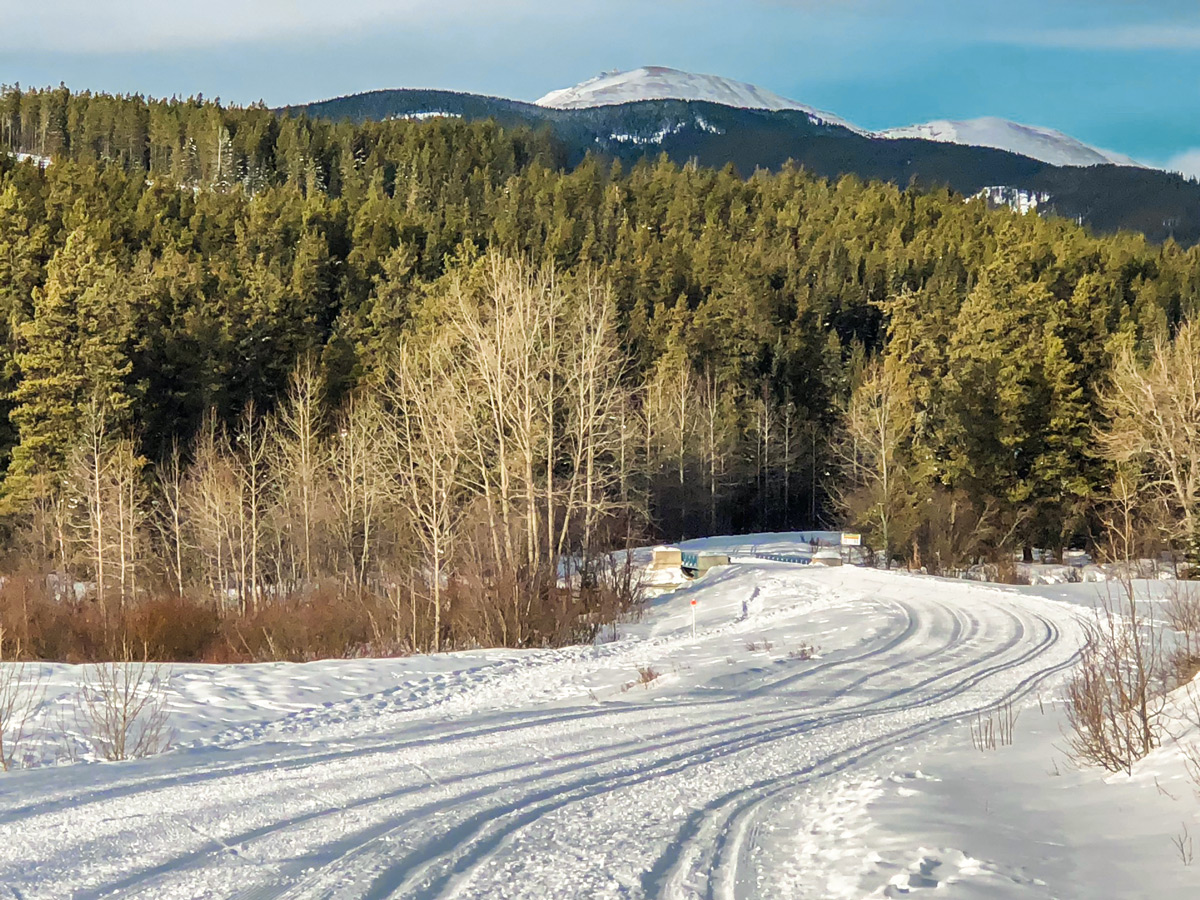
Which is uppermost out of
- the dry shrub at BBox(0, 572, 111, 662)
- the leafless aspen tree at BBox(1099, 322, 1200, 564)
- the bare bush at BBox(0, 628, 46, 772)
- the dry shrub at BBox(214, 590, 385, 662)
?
the leafless aspen tree at BBox(1099, 322, 1200, 564)

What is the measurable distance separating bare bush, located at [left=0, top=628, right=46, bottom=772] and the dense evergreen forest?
5766 millimetres

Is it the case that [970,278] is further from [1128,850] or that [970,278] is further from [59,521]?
[1128,850]

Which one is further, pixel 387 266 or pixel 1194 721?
pixel 387 266

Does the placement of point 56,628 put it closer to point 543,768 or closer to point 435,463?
point 435,463

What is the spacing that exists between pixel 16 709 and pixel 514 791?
6.39 meters

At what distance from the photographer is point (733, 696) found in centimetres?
1365

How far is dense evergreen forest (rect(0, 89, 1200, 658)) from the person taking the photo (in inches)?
1128

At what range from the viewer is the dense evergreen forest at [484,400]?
28656 millimetres

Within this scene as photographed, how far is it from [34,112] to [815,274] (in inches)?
4837

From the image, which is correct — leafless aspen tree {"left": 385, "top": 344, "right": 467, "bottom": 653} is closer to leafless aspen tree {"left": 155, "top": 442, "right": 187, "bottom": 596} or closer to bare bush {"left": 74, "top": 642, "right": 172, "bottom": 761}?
leafless aspen tree {"left": 155, "top": 442, "right": 187, "bottom": 596}

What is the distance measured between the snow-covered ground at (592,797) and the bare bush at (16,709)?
0.29 meters

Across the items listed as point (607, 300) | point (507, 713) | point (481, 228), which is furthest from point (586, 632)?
point (481, 228)

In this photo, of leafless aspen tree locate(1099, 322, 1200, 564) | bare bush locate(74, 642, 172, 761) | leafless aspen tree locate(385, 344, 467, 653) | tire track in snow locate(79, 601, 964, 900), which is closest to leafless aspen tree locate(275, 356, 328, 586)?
leafless aspen tree locate(385, 344, 467, 653)

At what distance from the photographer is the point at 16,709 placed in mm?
11273
